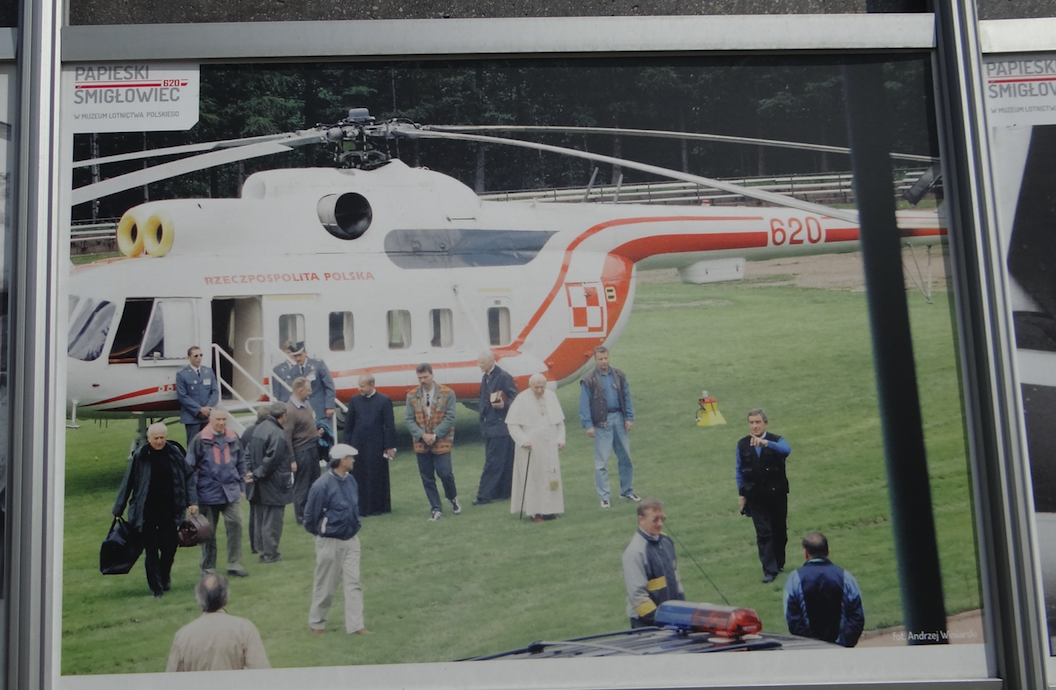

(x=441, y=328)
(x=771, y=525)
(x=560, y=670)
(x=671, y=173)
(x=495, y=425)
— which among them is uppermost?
(x=671, y=173)

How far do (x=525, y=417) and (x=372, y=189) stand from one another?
135cm

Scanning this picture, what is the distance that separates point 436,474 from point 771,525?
1.65m

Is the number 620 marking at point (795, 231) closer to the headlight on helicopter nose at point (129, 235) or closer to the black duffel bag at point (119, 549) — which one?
the headlight on helicopter nose at point (129, 235)

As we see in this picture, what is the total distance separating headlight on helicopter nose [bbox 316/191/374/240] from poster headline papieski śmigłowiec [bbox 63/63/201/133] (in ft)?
2.40

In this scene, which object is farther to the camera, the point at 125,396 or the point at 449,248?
the point at 449,248

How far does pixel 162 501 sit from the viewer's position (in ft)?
11.9

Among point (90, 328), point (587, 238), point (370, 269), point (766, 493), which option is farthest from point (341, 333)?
point (766, 493)

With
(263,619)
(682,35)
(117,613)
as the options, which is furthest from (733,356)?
(117,613)

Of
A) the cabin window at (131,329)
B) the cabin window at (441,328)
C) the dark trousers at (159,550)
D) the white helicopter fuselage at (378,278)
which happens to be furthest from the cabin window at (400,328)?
the dark trousers at (159,550)

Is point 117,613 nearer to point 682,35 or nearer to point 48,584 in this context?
point 48,584

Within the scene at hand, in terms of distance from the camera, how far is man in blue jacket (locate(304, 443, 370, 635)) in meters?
3.55

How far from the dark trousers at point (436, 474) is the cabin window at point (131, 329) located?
56.6 inches

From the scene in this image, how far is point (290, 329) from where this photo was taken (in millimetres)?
3699

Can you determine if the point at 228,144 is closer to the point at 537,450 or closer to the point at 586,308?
the point at 586,308
